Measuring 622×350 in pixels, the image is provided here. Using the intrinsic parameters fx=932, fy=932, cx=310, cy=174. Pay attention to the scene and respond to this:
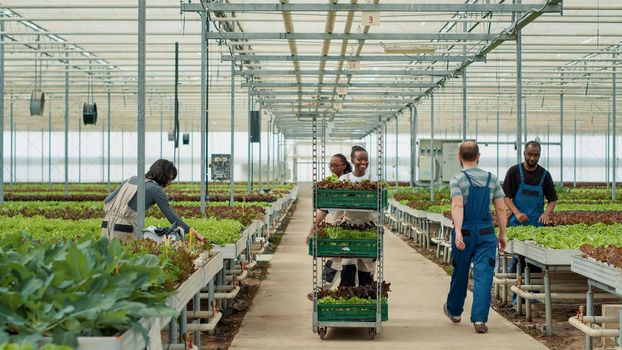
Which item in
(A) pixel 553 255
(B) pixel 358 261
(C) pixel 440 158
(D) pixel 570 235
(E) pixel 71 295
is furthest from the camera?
(C) pixel 440 158

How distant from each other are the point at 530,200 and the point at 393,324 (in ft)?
7.09

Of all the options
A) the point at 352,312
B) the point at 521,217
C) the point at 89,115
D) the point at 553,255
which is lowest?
the point at 352,312

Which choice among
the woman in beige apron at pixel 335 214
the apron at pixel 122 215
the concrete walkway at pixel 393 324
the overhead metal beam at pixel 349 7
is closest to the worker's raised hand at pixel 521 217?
the concrete walkway at pixel 393 324

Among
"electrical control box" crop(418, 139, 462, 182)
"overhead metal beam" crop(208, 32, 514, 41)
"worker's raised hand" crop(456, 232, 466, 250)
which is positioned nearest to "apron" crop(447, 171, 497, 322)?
"worker's raised hand" crop(456, 232, 466, 250)

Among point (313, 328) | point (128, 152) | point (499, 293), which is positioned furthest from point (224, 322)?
point (128, 152)

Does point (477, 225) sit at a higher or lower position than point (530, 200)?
lower

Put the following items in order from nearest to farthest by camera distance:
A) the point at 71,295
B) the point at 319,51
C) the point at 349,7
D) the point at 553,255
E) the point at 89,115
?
the point at 71,295 → the point at 553,255 → the point at 349,7 → the point at 89,115 → the point at 319,51

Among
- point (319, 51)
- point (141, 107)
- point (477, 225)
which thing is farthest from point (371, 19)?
point (319, 51)

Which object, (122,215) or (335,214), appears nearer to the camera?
(122,215)

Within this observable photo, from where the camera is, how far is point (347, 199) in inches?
309

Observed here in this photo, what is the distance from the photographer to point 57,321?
10.8 ft

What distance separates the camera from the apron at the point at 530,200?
9242mm

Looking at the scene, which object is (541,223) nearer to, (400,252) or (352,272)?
(352,272)

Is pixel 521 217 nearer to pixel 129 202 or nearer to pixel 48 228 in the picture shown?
pixel 129 202
